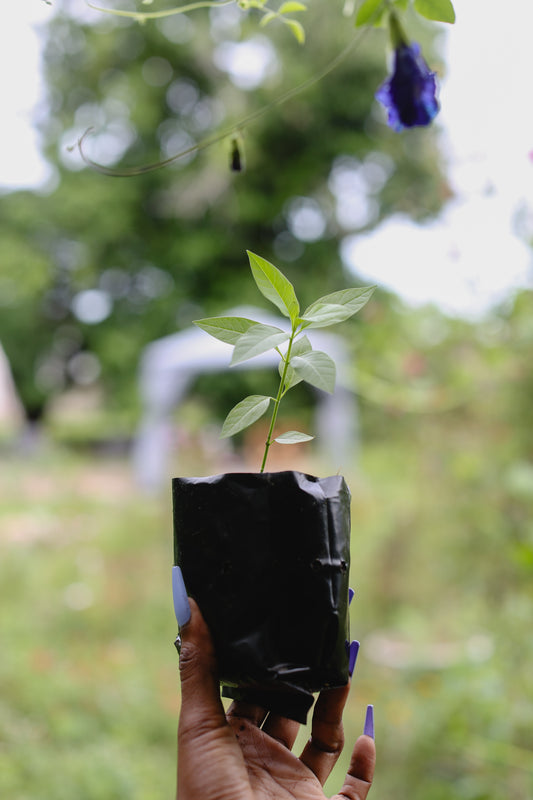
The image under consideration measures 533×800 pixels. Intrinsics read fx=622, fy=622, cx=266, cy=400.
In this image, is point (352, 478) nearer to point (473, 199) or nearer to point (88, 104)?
point (473, 199)

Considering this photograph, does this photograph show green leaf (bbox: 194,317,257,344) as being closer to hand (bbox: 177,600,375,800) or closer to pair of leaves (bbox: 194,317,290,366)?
pair of leaves (bbox: 194,317,290,366)

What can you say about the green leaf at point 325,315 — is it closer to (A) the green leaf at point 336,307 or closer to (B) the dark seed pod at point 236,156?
(A) the green leaf at point 336,307

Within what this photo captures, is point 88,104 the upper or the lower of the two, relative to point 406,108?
upper

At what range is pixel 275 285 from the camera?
41 cm

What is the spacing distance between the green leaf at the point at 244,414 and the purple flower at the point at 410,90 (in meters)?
0.22

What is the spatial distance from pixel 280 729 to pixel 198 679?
12 centimetres

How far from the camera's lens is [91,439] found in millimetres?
6641

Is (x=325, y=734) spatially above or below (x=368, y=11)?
below

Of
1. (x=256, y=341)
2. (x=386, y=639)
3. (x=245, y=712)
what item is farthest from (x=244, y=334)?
(x=386, y=639)

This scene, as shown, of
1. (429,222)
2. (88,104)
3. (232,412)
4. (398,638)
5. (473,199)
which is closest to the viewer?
(232,412)

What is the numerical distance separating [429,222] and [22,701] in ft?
6.33

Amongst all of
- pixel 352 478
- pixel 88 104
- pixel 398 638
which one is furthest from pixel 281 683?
pixel 88 104

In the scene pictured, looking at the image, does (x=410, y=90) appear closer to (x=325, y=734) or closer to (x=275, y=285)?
(x=275, y=285)

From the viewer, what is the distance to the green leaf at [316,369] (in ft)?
1.24
